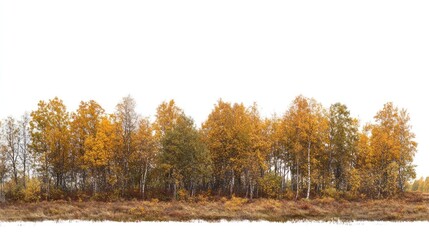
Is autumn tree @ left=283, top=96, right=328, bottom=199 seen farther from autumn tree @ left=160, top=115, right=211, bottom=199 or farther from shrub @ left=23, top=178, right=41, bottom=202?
shrub @ left=23, top=178, right=41, bottom=202

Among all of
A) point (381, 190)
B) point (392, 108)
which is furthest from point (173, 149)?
point (392, 108)

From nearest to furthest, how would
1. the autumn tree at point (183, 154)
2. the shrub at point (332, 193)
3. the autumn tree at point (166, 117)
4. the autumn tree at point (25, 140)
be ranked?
the autumn tree at point (183, 154)
the shrub at point (332, 193)
the autumn tree at point (25, 140)
the autumn tree at point (166, 117)

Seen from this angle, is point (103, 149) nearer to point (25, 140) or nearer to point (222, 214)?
point (25, 140)

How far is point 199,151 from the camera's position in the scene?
1820 inches

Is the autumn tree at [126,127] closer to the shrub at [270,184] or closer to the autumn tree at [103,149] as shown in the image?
the autumn tree at [103,149]

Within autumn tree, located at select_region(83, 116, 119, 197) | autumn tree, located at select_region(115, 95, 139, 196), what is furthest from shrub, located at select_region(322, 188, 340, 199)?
autumn tree, located at select_region(83, 116, 119, 197)

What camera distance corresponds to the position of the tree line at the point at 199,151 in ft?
155

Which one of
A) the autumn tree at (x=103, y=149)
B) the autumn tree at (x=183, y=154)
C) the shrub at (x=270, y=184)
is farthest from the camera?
the shrub at (x=270, y=184)

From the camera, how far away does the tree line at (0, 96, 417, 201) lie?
155 ft

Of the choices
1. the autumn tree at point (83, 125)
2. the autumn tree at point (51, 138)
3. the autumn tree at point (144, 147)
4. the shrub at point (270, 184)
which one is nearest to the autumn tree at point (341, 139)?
the shrub at point (270, 184)

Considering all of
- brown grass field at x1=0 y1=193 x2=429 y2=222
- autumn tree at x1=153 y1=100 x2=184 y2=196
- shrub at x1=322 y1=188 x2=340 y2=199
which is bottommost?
brown grass field at x1=0 y1=193 x2=429 y2=222
